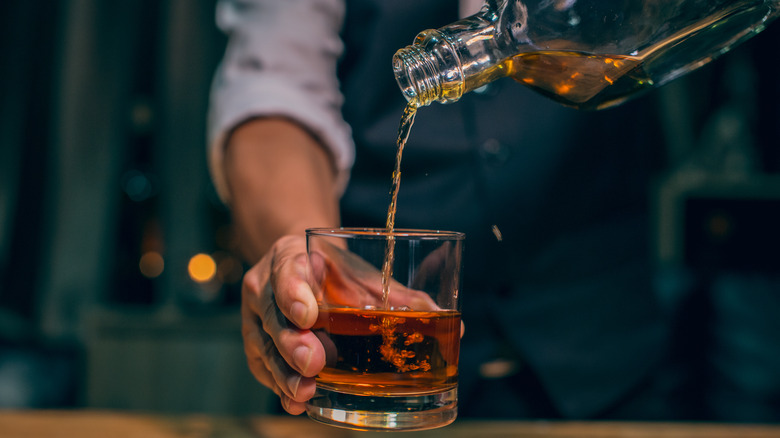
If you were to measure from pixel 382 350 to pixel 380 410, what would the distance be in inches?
2.2

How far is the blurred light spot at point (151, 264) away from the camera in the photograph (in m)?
2.35

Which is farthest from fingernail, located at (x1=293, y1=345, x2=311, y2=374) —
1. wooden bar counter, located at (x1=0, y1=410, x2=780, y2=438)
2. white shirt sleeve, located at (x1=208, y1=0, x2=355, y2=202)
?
white shirt sleeve, located at (x1=208, y1=0, x2=355, y2=202)

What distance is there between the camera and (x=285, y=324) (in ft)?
2.06

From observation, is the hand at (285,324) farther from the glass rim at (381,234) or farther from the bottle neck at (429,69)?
the bottle neck at (429,69)

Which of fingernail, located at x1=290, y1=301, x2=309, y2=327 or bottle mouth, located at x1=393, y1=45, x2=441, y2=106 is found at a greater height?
bottle mouth, located at x1=393, y1=45, x2=441, y2=106

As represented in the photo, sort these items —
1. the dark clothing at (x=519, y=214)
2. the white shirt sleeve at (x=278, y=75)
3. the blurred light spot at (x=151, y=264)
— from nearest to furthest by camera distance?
the white shirt sleeve at (x=278, y=75) → the dark clothing at (x=519, y=214) → the blurred light spot at (x=151, y=264)

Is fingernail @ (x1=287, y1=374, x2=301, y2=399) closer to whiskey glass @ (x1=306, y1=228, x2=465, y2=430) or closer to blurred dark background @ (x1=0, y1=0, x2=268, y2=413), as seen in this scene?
whiskey glass @ (x1=306, y1=228, x2=465, y2=430)

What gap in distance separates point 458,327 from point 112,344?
188 cm

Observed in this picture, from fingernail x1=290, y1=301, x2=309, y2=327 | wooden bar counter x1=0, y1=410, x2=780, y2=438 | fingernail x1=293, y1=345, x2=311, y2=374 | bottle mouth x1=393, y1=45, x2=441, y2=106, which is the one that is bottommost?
wooden bar counter x1=0, y1=410, x2=780, y2=438

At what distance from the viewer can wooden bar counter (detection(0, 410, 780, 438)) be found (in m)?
0.98

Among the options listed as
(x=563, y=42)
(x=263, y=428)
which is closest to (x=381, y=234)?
(x=563, y=42)

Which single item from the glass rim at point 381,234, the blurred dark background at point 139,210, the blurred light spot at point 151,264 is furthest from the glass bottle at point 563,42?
the blurred light spot at point 151,264

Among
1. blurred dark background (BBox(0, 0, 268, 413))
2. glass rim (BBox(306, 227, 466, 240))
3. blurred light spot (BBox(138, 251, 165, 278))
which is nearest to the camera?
glass rim (BBox(306, 227, 466, 240))

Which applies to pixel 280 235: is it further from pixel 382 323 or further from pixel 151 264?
pixel 151 264
